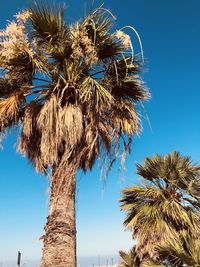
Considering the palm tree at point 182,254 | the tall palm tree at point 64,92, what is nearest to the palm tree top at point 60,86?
the tall palm tree at point 64,92

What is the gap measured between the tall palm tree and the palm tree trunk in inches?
0.8

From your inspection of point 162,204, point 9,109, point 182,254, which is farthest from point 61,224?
point 162,204

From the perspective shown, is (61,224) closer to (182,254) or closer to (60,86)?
(60,86)

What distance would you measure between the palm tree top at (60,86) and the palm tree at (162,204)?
6147 mm

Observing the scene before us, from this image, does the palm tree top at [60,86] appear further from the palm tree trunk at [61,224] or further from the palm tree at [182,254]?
the palm tree at [182,254]

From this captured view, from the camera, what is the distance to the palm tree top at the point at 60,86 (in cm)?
616

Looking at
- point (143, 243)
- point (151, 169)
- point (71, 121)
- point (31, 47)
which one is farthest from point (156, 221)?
point (31, 47)

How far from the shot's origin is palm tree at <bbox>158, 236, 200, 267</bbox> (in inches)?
357

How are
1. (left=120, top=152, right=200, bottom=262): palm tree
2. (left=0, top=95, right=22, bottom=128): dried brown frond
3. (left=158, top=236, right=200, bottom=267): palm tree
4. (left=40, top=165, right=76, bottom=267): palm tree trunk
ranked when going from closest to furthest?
1. (left=40, top=165, right=76, bottom=267): palm tree trunk
2. (left=0, top=95, right=22, bottom=128): dried brown frond
3. (left=158, top=236, right=200, bottom=267): palm tree
4. (left=120, top=152, right=200, bottom=262): palm tree

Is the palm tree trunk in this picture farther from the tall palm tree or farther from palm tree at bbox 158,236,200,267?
palm tree at bbox 158,236,200,267

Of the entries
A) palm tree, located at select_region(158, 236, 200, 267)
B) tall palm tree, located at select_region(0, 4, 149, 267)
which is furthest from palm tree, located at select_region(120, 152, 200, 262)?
tall palm tree, located at select_region(0, 4, 149, 267)

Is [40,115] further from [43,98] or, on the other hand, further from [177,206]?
[177,206]

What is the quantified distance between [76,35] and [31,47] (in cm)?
89

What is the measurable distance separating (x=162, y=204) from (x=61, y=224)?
25.7 feet
